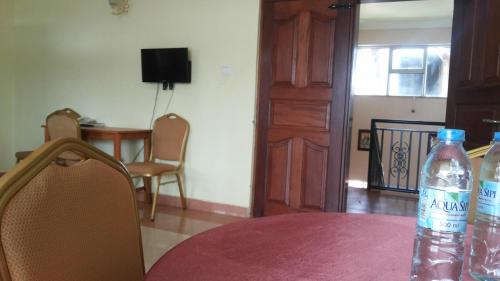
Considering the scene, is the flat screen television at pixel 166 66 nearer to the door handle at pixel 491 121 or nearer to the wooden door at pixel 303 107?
the wooden door at pixel 303 107

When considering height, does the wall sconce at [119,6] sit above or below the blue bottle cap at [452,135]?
above

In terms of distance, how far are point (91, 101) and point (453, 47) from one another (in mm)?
3739

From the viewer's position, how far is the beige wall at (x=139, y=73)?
3.75 m

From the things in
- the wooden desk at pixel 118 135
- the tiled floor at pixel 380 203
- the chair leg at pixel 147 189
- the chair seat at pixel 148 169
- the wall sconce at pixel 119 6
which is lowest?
the tiled floor at pixel 380 203

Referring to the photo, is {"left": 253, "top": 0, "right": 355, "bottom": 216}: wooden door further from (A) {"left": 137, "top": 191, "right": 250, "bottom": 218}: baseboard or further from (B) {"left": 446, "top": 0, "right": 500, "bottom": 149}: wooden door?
(B) {"left": 446, "top": 0, "right": 500, "bottom": 149}: wooden door

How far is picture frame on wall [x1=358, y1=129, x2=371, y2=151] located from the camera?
7.33 meters

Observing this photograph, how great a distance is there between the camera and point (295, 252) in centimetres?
87

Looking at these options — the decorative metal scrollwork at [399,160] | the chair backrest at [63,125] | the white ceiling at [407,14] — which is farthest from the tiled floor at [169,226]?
the white ceiling at [407,14]

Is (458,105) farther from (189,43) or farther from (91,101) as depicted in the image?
(91,101)

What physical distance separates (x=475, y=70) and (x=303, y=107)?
4.45 ft

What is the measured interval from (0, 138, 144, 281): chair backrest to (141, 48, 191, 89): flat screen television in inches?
120

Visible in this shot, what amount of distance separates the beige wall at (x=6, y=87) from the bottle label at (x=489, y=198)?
5.52m

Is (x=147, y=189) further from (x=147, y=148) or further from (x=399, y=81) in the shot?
(x=399, y=81)

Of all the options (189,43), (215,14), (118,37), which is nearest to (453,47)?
(215,14)
